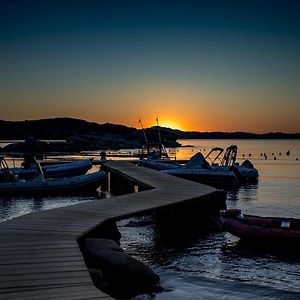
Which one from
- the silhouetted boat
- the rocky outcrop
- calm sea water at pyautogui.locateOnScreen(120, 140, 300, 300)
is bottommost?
calm sea water at pyautogui.locateOnScreen(120, 140, 300, 300)

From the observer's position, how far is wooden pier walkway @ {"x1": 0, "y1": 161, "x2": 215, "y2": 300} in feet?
25.4

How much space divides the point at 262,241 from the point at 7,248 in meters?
10.3

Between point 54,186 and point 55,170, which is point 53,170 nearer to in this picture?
point 55,170

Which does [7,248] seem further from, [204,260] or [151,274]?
[204,260]

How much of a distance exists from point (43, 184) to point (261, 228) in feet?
62.1

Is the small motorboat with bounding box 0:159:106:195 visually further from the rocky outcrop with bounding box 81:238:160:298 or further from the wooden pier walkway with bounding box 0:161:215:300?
the rocky outcrop with bounding box 81:238:160:298

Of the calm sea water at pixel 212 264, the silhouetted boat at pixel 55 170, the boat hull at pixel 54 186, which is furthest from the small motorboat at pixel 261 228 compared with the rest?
the silhouetted boat at pixel 55 170

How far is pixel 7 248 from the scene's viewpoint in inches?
408

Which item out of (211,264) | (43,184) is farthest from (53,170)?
(211,264)

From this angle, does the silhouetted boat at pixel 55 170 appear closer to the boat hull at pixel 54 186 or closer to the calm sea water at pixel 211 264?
the boat hull at pixel 54 186

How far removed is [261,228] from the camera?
17.2m

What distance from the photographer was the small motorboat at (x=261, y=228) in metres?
16.5

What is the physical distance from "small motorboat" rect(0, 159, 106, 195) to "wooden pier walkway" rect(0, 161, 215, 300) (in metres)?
13.9

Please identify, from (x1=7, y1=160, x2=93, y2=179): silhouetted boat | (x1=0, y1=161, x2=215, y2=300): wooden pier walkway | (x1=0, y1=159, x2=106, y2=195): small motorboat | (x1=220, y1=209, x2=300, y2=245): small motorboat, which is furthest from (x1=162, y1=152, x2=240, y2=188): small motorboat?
(x1=220, y1=209, x2=300, y2=245): small motorboat
